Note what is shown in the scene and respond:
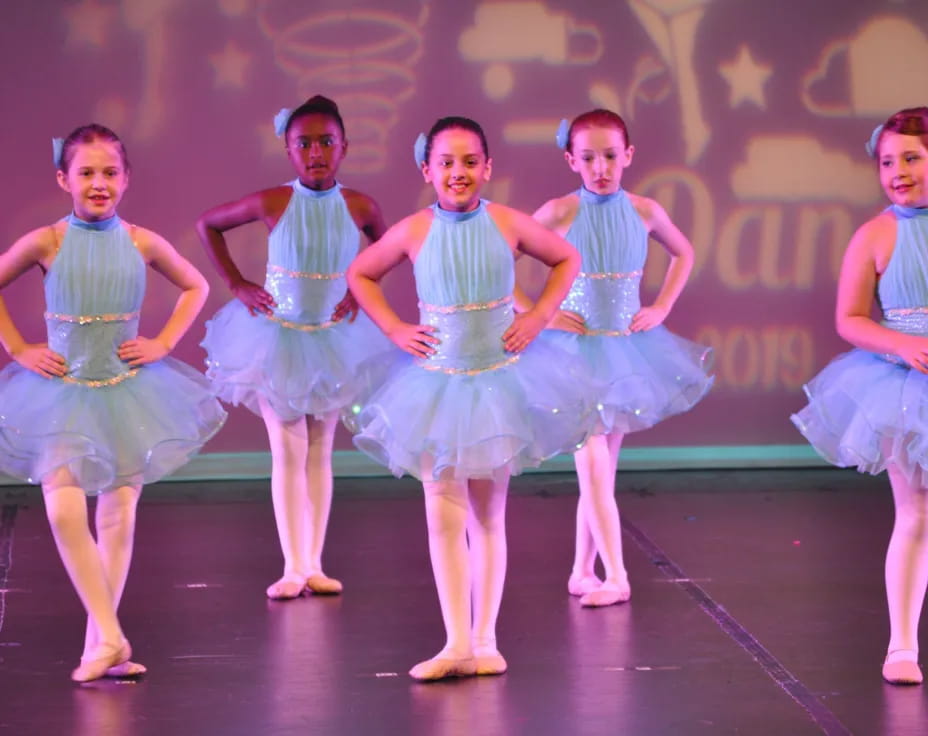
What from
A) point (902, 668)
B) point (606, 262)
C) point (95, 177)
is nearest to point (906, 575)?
point (902, 668)

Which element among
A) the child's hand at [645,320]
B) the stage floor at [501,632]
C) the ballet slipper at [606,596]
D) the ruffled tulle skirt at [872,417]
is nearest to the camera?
the stage floor at [501,632]

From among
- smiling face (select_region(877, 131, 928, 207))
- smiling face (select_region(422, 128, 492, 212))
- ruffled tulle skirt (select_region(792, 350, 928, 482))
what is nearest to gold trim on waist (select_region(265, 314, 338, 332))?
smiling face (select_region(422, 128, 492, 212))

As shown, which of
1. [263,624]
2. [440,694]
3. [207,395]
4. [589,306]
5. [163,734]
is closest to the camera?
[163,734]

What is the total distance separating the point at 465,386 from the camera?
367cm

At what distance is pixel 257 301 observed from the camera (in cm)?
467

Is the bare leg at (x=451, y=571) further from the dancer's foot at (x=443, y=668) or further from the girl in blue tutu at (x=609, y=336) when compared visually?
the girl in blue tutu at (x=609, y=336)

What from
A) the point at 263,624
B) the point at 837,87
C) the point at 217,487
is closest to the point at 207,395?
the point at 263,624

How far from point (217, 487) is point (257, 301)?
2062 millimetres

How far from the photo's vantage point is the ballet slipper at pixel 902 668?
3617mm

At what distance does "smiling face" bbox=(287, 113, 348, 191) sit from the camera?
462cm

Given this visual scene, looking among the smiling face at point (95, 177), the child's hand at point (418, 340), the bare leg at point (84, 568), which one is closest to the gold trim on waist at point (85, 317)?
the smiling face at point (95, 177)

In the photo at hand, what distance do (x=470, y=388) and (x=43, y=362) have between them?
1.05 metres

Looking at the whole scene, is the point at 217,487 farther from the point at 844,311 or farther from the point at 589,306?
the point at 844,311

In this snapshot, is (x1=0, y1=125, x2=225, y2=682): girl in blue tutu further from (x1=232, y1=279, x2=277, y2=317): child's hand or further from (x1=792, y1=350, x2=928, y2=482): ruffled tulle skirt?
(x1=792, y1=350, x2=928, y2=482): ruffled tulle skirt
